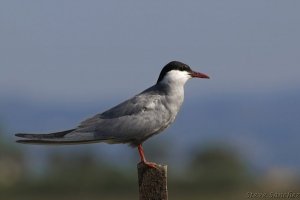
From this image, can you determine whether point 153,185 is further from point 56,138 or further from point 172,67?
point 172,67

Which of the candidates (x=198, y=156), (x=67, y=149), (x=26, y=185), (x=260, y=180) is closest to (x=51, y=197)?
(x=26, y=185)

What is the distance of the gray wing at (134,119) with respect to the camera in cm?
1273

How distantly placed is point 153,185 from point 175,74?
2.81 meters

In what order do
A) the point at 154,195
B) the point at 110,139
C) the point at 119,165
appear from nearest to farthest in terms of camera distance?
the point at 154,195
the point at 110,139
the point at 119,165

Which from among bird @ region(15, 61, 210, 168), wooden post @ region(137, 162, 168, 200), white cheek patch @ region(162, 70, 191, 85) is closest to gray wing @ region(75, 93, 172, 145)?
bird @ region(15, 61, 210, 168)

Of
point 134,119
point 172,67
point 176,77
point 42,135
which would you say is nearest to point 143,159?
point 134,119

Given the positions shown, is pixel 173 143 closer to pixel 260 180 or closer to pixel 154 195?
pixel 260 180

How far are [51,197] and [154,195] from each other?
3060cm

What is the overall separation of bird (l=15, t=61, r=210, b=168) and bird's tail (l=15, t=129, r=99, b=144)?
138 mm

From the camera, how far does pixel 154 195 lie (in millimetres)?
10641

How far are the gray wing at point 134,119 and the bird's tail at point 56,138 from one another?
1.32ft

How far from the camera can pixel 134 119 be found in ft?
42.0

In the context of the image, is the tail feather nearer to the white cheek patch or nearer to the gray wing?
the gray wing

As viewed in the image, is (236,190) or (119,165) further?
(119,165)
